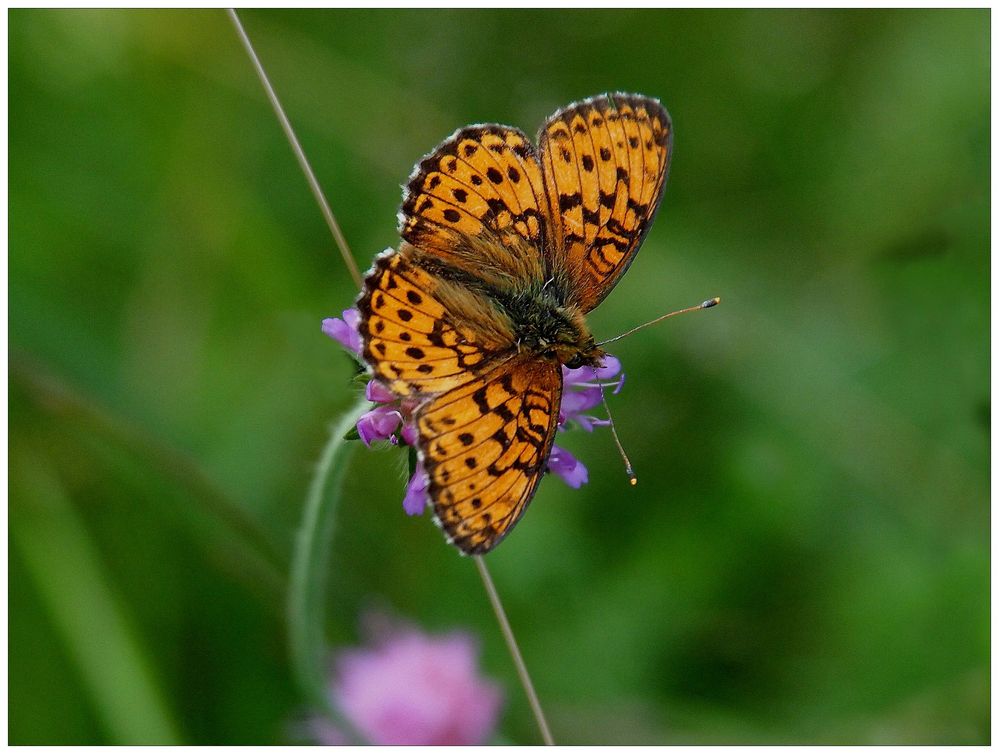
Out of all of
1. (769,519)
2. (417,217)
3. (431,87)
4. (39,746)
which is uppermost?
(431,87)

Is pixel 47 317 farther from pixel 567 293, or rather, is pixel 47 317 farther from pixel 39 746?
pixel 567 293

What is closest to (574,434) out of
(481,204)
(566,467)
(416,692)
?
(416,692)

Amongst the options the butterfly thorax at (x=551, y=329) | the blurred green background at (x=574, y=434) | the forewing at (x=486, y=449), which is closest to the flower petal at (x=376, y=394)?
the forewing at (x=486, y=449)

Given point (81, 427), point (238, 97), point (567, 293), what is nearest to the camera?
point (567, 293)

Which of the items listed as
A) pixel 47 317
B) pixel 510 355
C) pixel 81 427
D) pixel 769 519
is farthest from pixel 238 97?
pixel 769 519

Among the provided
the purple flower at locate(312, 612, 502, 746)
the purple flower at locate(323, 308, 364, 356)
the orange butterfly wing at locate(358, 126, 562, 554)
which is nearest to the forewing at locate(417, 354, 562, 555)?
the orange butterfly wing at locate(358, 126, 562, 554)

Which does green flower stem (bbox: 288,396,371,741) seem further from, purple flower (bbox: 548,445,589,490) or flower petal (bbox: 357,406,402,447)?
purple flower (bbox: 548,445,589,490)
